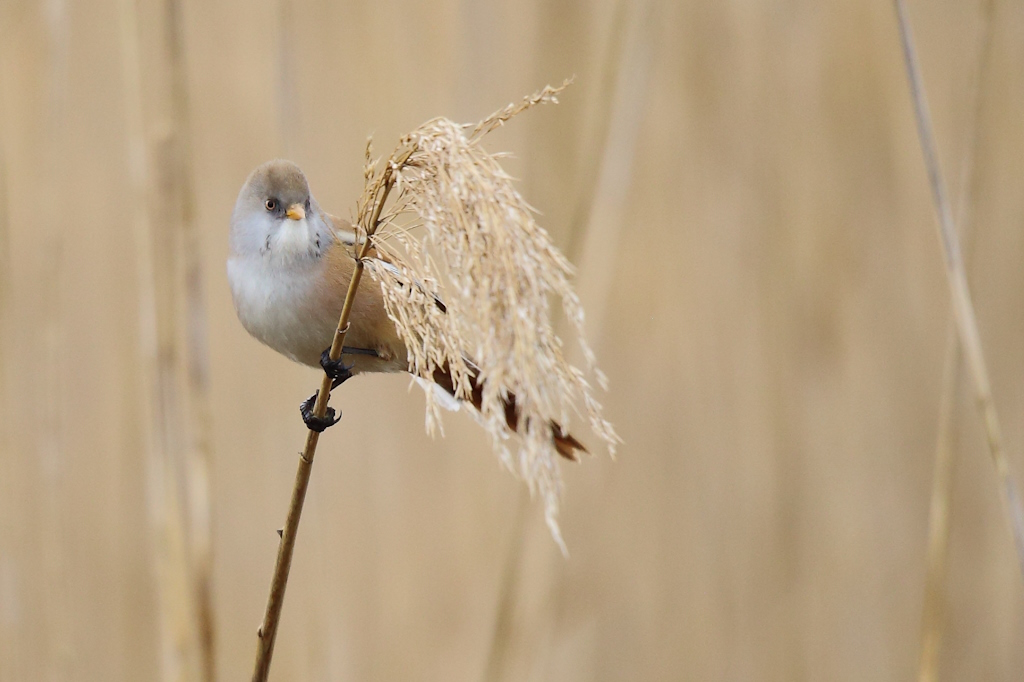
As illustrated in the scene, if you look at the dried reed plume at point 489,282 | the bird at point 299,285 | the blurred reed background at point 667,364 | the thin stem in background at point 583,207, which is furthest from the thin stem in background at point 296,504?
the blurred reed background at point 667,364

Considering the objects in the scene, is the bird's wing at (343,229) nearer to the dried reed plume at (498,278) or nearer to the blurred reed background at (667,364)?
the dried reed plume at (498,278)

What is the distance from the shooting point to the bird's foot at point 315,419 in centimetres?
77

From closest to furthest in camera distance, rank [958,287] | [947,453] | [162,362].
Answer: [958,287]
[947,453]
[162,362]

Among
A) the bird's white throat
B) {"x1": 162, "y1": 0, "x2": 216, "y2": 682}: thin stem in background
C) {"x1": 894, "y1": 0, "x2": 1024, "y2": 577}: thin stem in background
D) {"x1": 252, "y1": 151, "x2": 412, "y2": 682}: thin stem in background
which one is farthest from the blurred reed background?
{"x1": 252, "y1": 151, "x2": 412, "y2": 682}: thin stem in background

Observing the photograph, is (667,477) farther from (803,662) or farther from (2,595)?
(2,595)

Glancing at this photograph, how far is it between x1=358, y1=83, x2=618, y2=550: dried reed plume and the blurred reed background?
1.14 meters

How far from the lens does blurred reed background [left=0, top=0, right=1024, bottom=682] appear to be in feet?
6.37

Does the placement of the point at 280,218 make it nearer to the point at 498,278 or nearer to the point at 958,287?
the point at 498,278

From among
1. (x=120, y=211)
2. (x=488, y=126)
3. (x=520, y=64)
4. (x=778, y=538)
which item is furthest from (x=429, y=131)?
(x=120, y=211)

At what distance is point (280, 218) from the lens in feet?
3.90

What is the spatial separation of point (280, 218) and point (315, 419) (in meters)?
0.50

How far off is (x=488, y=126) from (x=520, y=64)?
4.64 feet

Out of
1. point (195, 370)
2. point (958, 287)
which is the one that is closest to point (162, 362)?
point (195, 370)

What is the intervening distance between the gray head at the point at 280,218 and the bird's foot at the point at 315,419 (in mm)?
202
